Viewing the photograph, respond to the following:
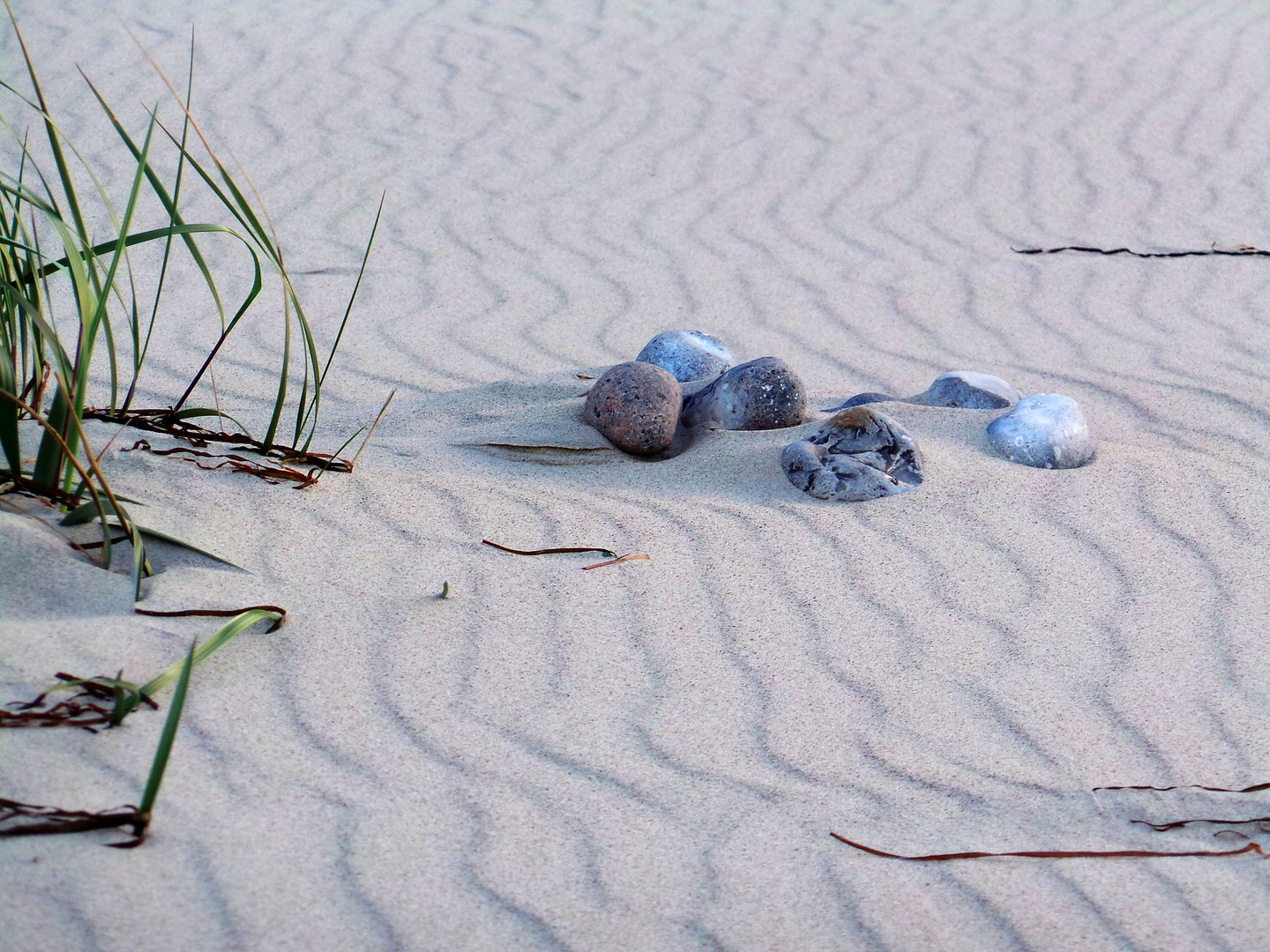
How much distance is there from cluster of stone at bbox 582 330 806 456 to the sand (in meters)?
0.08

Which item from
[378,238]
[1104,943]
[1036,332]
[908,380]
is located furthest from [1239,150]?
[1104,943]

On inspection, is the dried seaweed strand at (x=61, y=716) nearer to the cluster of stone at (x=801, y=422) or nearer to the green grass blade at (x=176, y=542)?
the green grass blade at (x=176, y=542)

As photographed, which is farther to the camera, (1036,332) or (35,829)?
(1036,332)

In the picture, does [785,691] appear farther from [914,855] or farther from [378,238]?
[378,238]

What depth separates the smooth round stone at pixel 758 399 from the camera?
9.45 ft

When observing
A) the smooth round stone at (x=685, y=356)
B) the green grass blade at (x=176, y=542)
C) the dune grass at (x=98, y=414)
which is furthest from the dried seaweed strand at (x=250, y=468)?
the smooth round stone at (x=685, y=356)

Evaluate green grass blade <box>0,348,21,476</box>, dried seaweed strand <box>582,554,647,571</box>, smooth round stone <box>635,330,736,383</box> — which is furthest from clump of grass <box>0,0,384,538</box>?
smooth round stone <box>635,330,736,383</box>

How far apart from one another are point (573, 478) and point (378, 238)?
218 cm

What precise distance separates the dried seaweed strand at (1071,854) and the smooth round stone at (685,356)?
1825 mm

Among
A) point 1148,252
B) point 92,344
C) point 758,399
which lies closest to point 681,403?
point 758,399

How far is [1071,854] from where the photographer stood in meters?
1.56

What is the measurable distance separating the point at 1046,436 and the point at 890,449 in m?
0.39

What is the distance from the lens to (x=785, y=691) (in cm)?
191

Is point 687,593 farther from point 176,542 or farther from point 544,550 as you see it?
point 176,542
